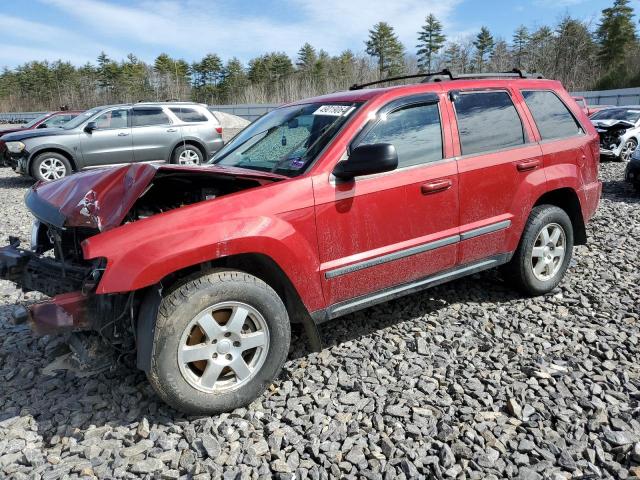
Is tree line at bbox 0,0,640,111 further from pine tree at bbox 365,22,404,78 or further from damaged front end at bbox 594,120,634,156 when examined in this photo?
damaged front end at bbox 594,120,634,156

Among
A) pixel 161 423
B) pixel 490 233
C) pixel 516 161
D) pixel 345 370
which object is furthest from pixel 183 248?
pixel 516 161

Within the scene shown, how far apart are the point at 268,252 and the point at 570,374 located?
2064mm

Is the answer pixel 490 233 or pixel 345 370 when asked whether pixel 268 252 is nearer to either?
pixel 345 370

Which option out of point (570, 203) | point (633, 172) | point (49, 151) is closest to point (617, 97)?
point (633, 172)

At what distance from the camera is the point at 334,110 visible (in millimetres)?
3533

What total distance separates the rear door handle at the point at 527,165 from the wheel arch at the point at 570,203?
37cm

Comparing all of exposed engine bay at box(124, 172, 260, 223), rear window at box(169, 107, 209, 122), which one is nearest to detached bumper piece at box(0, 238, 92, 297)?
exposed engine bay at box(124, 172, 260, 223)

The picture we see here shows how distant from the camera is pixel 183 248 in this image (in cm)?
261

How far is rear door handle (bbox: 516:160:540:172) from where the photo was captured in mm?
3940

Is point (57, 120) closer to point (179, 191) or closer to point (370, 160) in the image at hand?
point (179, 191)

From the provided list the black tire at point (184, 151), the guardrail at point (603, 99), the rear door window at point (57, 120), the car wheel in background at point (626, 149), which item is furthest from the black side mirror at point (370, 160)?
the guardrail at point (603, 99)

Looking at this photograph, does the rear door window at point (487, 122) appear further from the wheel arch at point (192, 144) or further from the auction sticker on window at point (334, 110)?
the wheel arch at point (192, 144)

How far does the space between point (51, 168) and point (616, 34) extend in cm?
5811

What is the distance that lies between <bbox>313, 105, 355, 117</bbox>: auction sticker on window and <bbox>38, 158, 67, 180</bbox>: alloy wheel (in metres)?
9.33
